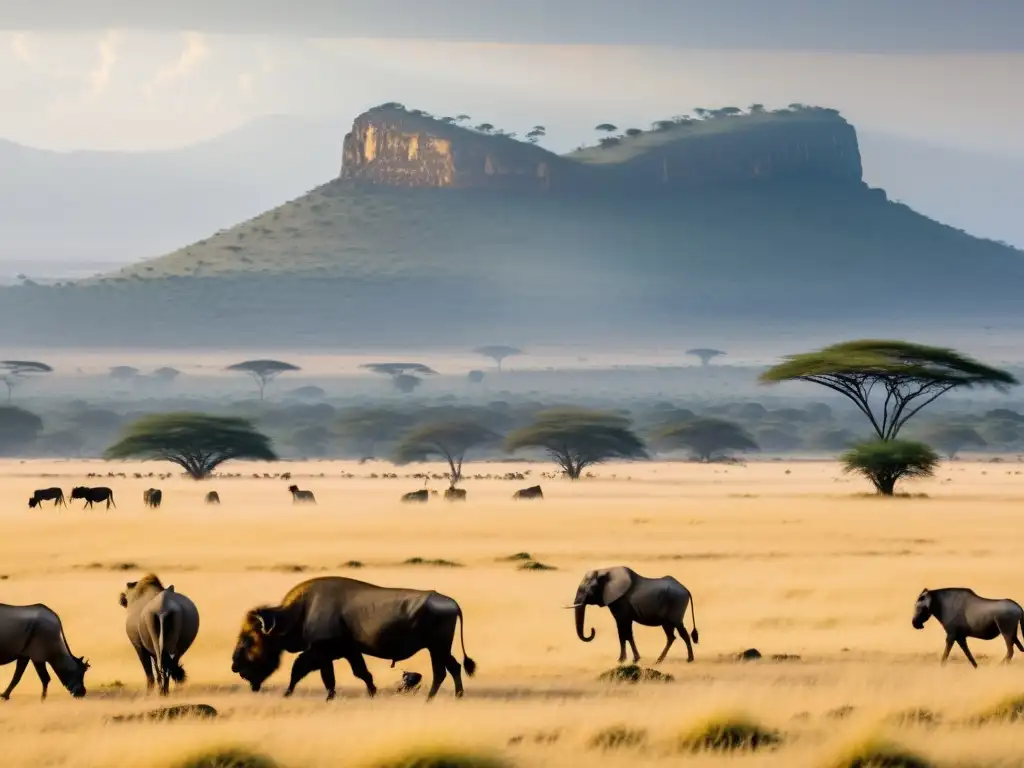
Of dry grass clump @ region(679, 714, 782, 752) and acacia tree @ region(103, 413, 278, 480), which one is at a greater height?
acacia tree @ region(103, 413, 278, 480)

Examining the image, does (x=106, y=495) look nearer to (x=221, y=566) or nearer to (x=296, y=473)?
(x=221, y=566)

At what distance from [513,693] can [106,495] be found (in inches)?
1864

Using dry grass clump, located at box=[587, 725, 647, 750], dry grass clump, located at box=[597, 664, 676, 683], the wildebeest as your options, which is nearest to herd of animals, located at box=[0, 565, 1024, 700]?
the wildebeest

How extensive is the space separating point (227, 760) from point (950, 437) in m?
141

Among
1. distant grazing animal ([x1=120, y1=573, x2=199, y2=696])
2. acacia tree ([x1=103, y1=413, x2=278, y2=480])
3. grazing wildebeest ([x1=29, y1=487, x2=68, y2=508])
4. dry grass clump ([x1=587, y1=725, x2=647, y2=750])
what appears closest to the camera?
dry grass clump ([x1=587, y1=725, x2=647, y2=750])

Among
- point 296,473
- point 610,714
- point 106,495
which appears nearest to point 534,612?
point 610,714

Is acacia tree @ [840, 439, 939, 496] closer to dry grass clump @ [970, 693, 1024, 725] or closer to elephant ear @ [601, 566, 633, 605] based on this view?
elephant ear @ [601, 566, 633, 605]

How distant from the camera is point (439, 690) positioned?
19.5 m

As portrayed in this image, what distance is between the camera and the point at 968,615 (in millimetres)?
21656

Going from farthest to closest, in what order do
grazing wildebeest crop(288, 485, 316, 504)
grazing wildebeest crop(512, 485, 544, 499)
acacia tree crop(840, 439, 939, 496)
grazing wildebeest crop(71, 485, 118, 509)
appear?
grazing wildebeest crop(512, 485, 544, 499) → acacia tree crop(840, 439, 939, 496) → grazing wildebeest crop(288, 485, 316, 504) → grazing wildebeest crop(71, 485, 118, 509)

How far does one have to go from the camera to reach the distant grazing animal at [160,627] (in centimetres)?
1911

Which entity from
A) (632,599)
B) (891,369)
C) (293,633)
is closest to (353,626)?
(293,633)

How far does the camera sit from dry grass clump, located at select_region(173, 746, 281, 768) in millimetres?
14719

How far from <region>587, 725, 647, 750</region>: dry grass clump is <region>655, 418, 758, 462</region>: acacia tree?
397ft
